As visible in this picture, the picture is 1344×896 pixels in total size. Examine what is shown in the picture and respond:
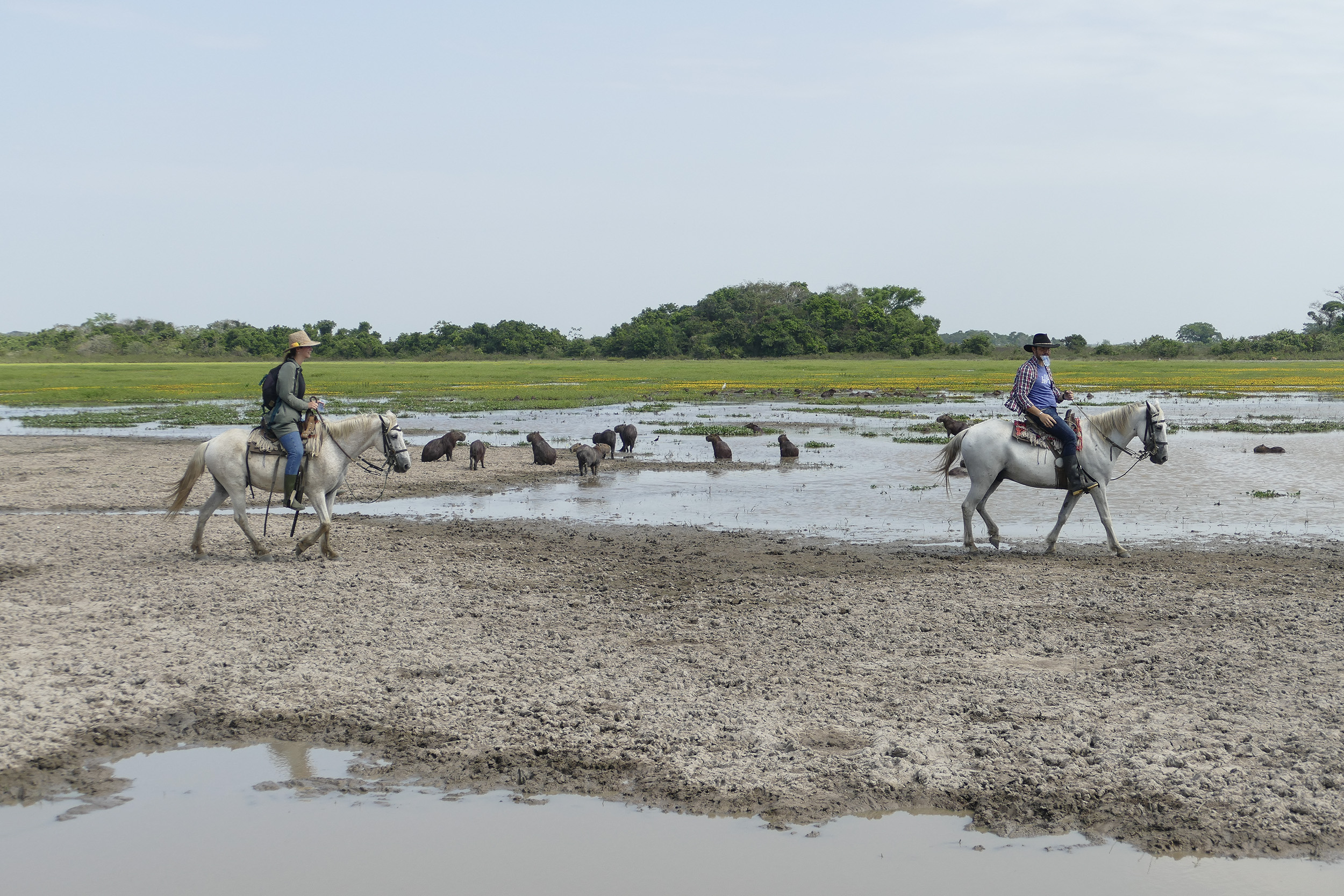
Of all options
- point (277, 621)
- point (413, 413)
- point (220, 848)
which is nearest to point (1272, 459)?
point (277, 621)

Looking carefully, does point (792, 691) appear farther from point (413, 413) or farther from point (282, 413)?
point (413, 413)

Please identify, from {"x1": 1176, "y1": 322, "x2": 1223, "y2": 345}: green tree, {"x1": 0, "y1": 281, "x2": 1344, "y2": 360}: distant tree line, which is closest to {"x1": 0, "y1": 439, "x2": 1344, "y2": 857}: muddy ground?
{"x1": 0, "y1": 281, "x2": 1344, "y2": 360}: distant tree line

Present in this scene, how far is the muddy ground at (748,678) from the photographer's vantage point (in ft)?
16.4

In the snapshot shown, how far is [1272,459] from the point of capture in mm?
19656

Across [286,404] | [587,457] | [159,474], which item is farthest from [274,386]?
[159,474]

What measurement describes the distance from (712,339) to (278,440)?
89671 millimetres

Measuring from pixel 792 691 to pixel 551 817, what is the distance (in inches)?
75.6

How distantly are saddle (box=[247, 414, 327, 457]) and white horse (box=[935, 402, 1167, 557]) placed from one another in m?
6.49

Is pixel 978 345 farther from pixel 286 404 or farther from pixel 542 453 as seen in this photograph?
pixel 286 404

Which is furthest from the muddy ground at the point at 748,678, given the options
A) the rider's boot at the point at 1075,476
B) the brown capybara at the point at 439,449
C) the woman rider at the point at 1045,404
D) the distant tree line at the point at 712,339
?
the distant tree line at the point at 712,339

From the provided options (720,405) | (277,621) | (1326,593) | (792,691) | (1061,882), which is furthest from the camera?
(720,405)

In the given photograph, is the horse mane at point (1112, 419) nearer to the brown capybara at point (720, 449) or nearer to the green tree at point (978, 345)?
the brown capybara at point (720, 449)

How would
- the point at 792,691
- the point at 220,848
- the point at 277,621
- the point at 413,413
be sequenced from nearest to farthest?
the point at 220,848
the point at 792,691
the point at 277,621
the point at 413,413

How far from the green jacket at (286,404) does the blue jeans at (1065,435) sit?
7.55 meters
